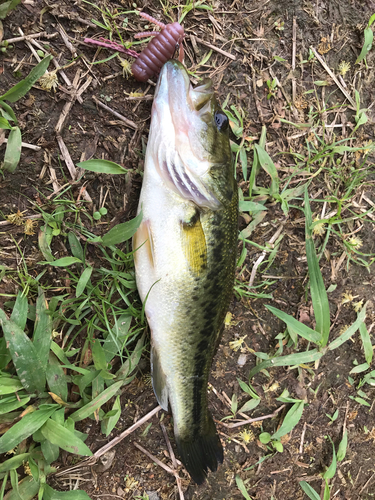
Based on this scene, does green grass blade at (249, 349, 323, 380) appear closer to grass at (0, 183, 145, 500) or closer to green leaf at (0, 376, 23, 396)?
grass at (0, 183, 145, 500)

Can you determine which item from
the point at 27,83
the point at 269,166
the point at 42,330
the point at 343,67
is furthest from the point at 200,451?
the point at 343,67

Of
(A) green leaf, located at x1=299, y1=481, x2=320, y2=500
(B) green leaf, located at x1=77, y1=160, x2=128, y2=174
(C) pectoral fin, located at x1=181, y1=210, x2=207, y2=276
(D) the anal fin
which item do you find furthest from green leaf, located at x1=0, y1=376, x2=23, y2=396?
(A) green leaf, located at x1=299, y1=481, x2=320, y2=500

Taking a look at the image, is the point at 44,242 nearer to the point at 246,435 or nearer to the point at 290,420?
the point at 246,435

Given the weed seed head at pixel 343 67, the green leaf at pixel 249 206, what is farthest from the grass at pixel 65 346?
the weed seed head at pixel 343 67

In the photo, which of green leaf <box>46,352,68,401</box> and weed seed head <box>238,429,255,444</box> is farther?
weed seed head <box>238,429,255,444</box>

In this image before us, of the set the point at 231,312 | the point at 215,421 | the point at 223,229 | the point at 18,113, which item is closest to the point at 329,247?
the point at 231,312

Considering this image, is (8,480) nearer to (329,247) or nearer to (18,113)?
(18,113)
